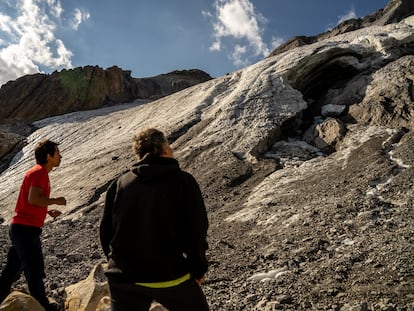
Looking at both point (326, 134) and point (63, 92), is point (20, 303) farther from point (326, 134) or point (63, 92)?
point (63, 92)

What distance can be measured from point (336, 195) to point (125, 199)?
6750mm

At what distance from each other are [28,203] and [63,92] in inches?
1413

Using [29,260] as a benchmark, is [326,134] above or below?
above

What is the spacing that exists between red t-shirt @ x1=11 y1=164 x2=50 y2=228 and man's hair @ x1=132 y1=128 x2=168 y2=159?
218cm

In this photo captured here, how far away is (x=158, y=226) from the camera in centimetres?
289

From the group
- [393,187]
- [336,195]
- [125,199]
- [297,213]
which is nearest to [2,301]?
[125,199]

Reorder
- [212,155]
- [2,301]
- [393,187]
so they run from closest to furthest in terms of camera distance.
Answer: [2,301]
[393,187]
[212,155]

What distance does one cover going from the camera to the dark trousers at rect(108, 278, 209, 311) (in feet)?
9.56

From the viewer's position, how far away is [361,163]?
33.2 ft

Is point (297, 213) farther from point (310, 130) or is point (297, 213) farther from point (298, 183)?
point (310, 130)

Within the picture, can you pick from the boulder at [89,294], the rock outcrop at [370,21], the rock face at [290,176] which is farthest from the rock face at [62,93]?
the boulder at [89,294]

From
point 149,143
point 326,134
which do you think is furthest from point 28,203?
point 326,134

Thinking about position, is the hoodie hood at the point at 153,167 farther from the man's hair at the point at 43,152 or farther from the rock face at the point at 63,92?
the rock face at the point at 63,92

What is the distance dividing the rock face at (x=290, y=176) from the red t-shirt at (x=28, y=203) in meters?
1.61
